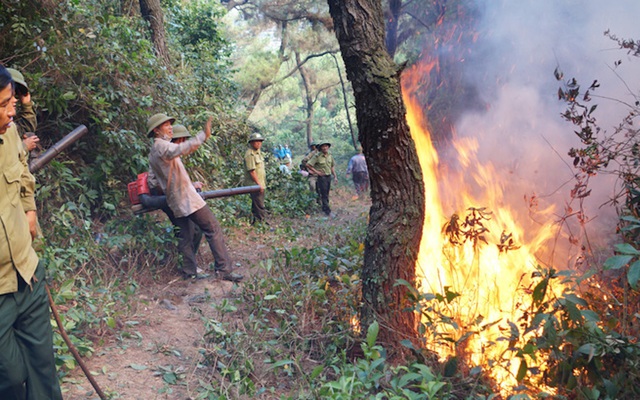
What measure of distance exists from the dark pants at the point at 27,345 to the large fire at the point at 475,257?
2.62 meters

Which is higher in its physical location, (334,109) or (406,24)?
(334,109)

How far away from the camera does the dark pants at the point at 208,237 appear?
6.63 metres

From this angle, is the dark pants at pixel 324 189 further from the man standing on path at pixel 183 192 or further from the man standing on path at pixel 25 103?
the man standing on path at pixel 25 103

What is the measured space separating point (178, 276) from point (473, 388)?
13.7 feet

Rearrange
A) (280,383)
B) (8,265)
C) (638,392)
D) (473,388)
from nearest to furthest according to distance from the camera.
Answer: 1. (8,265)
2. (638,392)
3. (473,388)
4. (280,383)

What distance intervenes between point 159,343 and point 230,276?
194 centimetres

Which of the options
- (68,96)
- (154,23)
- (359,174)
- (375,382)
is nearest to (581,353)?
(375,382)

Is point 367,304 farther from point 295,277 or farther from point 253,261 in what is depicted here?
point 253,261

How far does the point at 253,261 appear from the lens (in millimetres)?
7586

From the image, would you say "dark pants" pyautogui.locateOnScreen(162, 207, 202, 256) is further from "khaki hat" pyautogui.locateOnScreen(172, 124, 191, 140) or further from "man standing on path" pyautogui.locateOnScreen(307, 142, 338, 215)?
"man standing on path" pyautogui.locateOnScreen(307, 142, 338, 215)

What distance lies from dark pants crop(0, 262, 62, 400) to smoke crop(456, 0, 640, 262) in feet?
16.2

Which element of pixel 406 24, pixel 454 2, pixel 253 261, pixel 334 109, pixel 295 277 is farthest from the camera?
pixel 334 109

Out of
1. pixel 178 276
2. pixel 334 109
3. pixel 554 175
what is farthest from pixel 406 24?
pixel 334 109

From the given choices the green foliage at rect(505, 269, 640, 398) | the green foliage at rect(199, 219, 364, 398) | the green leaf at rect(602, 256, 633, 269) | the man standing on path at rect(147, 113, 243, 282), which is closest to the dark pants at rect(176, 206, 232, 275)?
the man standing on path at rect(147, 113, 243, 282)
